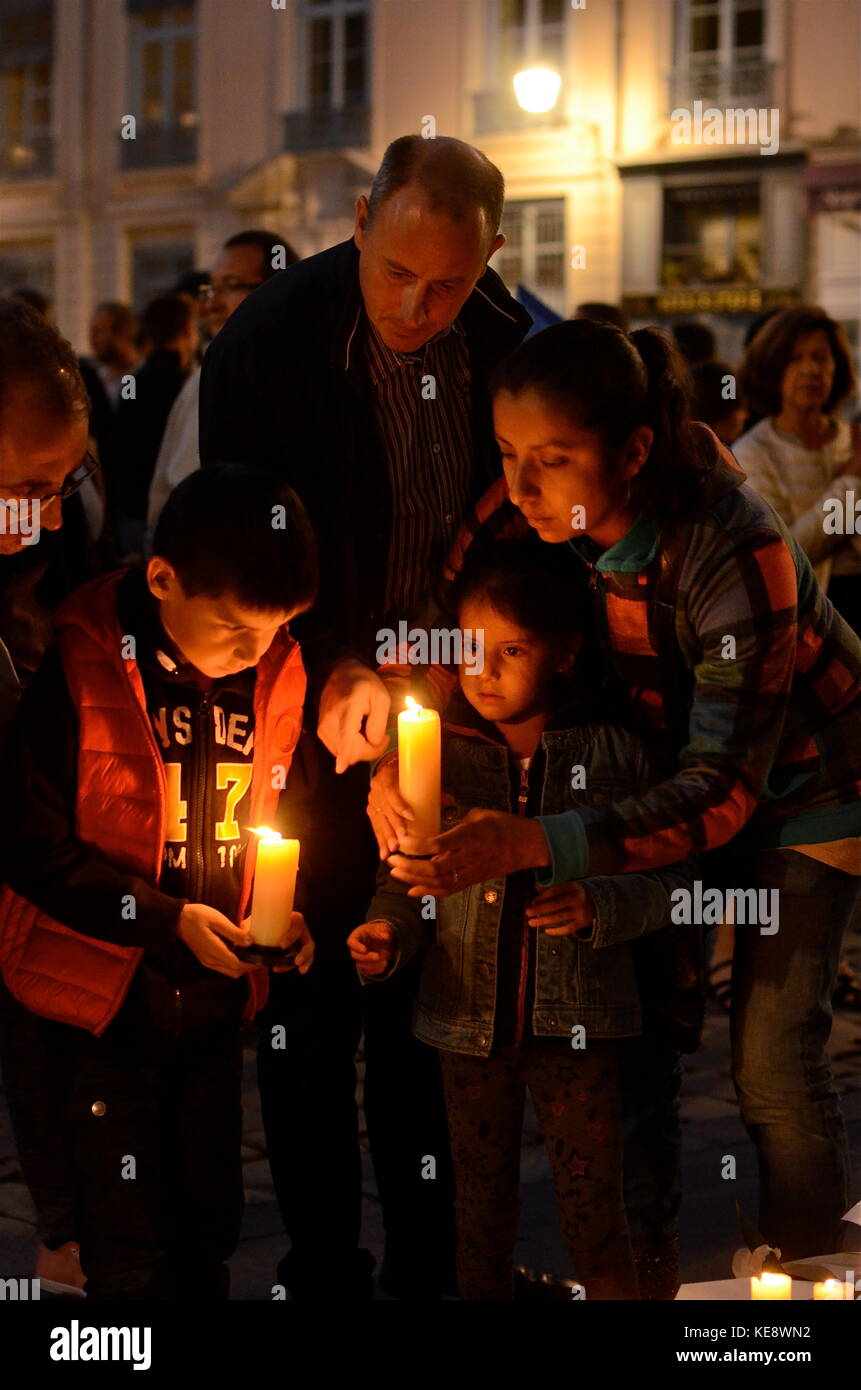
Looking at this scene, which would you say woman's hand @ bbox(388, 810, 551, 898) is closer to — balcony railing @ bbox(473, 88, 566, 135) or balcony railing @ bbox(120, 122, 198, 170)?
balcony railing @ bbox(473, 88, 566, 135)

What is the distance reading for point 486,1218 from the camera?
2992 mm

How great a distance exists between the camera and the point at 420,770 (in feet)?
8.68

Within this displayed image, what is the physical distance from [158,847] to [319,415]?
3.01ft

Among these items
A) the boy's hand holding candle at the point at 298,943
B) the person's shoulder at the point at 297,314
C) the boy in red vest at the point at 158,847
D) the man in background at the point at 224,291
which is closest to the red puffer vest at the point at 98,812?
the boy in red vest at the point at 158,847

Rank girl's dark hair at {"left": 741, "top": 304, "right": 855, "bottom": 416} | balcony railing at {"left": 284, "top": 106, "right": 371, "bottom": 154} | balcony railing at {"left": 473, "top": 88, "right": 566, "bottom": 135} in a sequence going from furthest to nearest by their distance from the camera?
1. balcony railing at {"left": 284, "top": 106, "right": 371, "bottom": 154}
2. balcony railing at {"left": 473, "top": 88, "right": 566, "bottom": 135}
3. girl's dark hair at {"left": 741, "top": 304, "right": 855, "bottom": 416}

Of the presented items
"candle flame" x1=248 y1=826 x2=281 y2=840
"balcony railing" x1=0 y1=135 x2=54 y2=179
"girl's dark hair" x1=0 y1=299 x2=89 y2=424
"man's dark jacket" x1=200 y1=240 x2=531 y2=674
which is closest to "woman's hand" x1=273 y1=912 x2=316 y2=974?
"candle flame" x1=248 y1=826 x2=281 y2=840

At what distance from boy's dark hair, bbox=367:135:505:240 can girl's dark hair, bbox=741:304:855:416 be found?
2.92 m

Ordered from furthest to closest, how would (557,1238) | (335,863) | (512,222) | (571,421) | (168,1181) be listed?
(512,222) < (557,1238) < (335,863) < (168,1181) < (571,421)

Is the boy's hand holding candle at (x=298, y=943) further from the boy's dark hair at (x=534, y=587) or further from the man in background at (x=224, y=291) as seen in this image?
the man in background at (x=224, y=291)

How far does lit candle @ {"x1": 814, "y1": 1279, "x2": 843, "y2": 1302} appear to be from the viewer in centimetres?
267

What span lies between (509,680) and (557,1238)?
146 centimetres

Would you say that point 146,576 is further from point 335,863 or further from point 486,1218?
point 486,1218

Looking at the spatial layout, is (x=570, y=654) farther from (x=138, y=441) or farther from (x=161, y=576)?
(x=138, y=441)

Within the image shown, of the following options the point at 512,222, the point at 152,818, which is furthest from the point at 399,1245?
the point at 512,222
